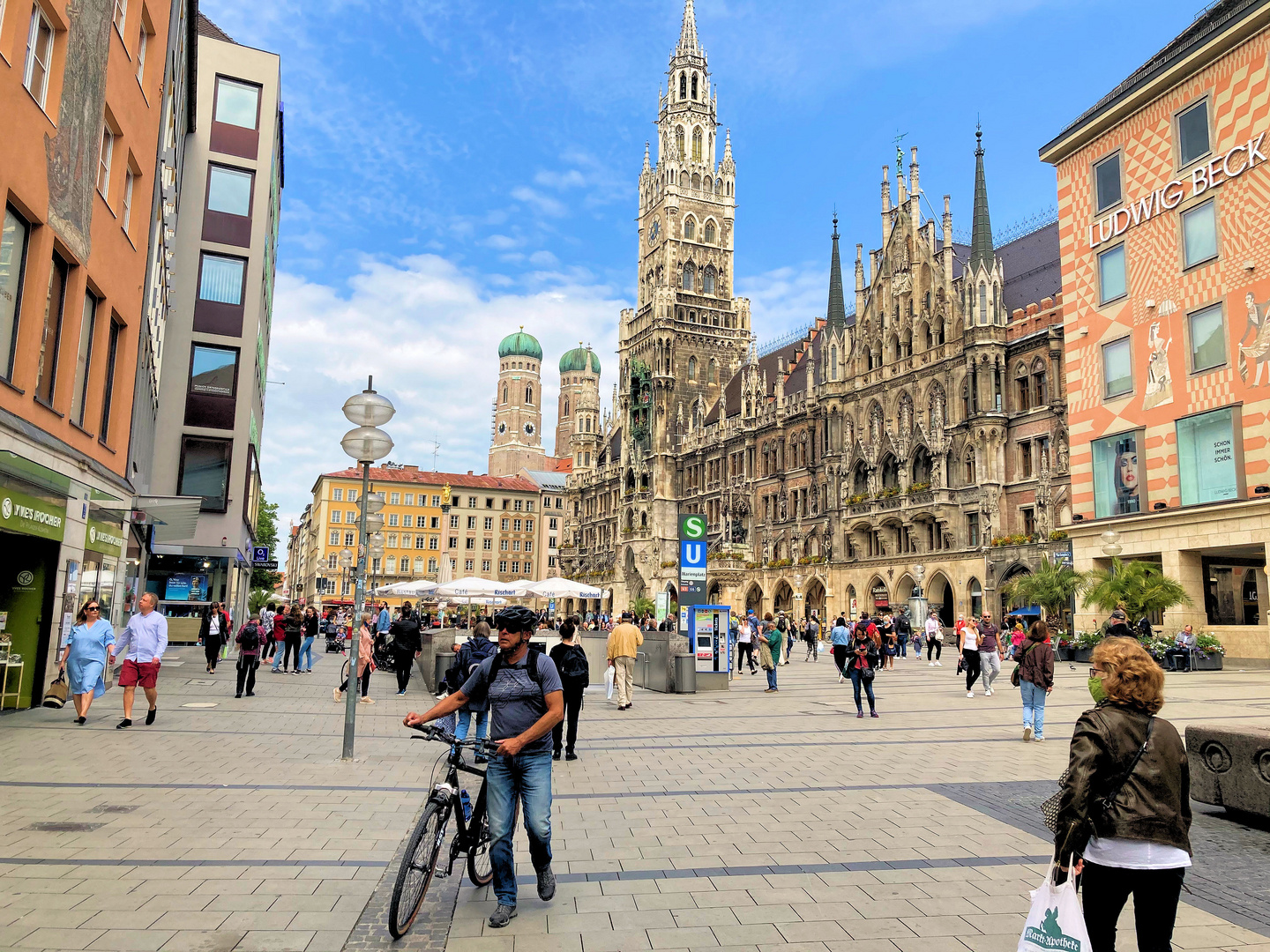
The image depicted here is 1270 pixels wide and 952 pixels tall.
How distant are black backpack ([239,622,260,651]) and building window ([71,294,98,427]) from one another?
473cm

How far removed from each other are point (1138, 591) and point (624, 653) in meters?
17.5

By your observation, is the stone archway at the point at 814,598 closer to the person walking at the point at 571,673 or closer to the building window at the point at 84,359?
the person walking at the point at 571,673

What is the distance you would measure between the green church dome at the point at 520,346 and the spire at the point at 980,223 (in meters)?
132

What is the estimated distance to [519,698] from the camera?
5727 mm

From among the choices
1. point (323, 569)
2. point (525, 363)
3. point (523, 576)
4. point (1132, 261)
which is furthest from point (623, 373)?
point (525, 363)

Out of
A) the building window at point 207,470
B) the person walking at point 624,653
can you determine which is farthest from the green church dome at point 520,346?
the person walking at point 624,653

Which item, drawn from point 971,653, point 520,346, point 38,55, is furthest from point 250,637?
point 520,346

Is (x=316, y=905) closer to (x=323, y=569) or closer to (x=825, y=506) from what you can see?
(x=825, y=506)

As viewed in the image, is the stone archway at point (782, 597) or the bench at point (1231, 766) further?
the stone archway at point (782, 597)

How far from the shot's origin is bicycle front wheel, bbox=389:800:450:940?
5082mm

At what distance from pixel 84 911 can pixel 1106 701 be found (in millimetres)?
5698

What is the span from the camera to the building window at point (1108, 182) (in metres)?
31.9

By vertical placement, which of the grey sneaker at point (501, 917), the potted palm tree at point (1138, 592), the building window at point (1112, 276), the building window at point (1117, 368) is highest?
the building window at point (1112, 276)

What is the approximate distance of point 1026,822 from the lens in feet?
26.6
